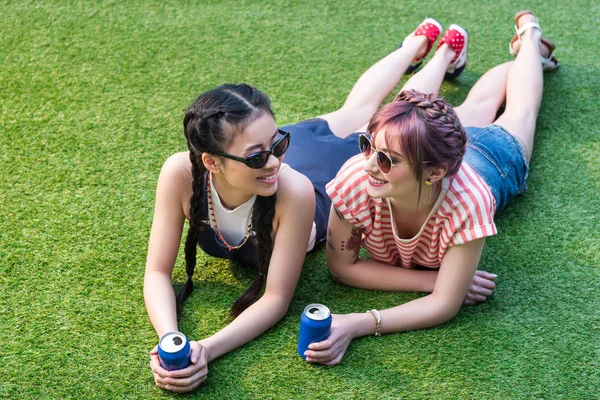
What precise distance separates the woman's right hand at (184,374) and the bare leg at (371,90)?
182cm

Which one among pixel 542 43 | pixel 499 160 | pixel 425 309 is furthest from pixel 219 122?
pixel 542 43

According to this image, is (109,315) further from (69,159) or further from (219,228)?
(69,159)

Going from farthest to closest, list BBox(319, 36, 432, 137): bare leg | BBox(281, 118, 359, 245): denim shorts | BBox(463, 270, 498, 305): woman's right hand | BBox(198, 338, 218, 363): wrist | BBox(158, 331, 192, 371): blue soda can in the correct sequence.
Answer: BBox(319, 36, 432, 137): bare leg
BBox(281, 118, 359, 245): denim shorts
BBox(463, 270, 498, 305): woman's right hand
BBox(198, 338, 218, 363): wrist
BBox(158, 331, 192, 371): blue soda can

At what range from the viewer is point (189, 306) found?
136 inches

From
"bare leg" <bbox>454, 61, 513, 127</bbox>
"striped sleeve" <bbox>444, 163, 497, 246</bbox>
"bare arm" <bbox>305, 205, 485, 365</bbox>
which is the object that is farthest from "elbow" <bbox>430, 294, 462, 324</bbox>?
"bare leg" <bbox>454, 61, 513, 127</bbox>

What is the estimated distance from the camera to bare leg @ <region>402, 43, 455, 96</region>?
15.1 ft

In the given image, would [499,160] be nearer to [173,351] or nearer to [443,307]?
[443,307]

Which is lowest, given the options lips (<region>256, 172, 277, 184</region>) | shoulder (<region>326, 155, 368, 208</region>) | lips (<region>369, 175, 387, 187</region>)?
shoulder (<region>326, 155, 368, 208</region>)

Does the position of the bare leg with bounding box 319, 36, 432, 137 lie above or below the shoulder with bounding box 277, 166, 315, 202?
below

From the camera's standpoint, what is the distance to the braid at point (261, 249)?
126 inches

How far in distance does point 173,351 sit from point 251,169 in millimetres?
796

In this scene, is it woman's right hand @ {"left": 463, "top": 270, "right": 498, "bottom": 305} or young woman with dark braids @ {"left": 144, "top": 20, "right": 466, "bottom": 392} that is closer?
young woman with dark braids @ {"left": 144, "top": 20, "right": 466, "bottom": 392}

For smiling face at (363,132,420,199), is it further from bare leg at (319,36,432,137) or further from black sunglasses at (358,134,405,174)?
bare leg at (319,36,432,137)

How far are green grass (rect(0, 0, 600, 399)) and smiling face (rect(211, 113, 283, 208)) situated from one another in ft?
2.27
